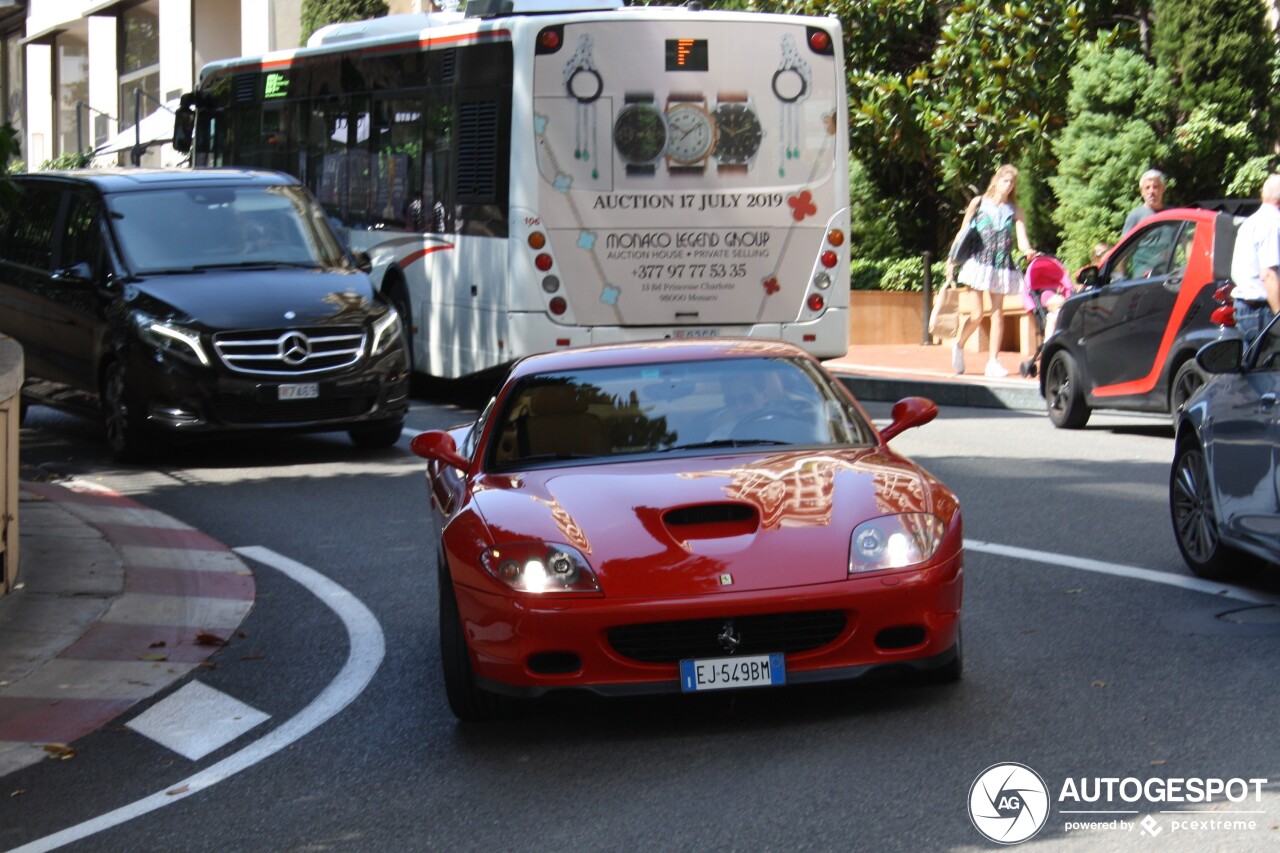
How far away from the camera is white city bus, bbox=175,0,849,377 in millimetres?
15766

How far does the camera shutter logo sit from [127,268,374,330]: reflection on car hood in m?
8.91

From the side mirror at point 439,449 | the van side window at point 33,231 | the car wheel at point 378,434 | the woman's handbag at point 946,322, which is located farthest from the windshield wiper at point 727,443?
the woman's handbag at point 946,322

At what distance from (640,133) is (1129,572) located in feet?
24.9

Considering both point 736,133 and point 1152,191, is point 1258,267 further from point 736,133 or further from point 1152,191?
point 736,133

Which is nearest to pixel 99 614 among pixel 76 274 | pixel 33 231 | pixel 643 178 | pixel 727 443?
pixel 727 443

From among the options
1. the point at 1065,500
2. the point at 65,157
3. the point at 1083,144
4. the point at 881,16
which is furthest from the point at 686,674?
the point at 65,157

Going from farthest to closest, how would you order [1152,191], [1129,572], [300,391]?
[1152,191], [300,391], [1129,572]

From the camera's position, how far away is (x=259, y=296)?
1416 cm

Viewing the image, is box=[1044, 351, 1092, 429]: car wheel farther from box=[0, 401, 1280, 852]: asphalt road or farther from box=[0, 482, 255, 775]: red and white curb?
box=[0, 482, 255, 775]: red and white curb

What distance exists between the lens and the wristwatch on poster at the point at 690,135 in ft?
52.5

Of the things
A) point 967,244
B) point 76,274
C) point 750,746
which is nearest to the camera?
point 750,746

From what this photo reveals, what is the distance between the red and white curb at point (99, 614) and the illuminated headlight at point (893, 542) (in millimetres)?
2893

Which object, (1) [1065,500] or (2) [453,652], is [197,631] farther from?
(1) [1065,500]

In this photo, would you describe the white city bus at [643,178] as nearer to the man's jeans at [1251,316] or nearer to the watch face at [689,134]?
the watch face at [689,134]
